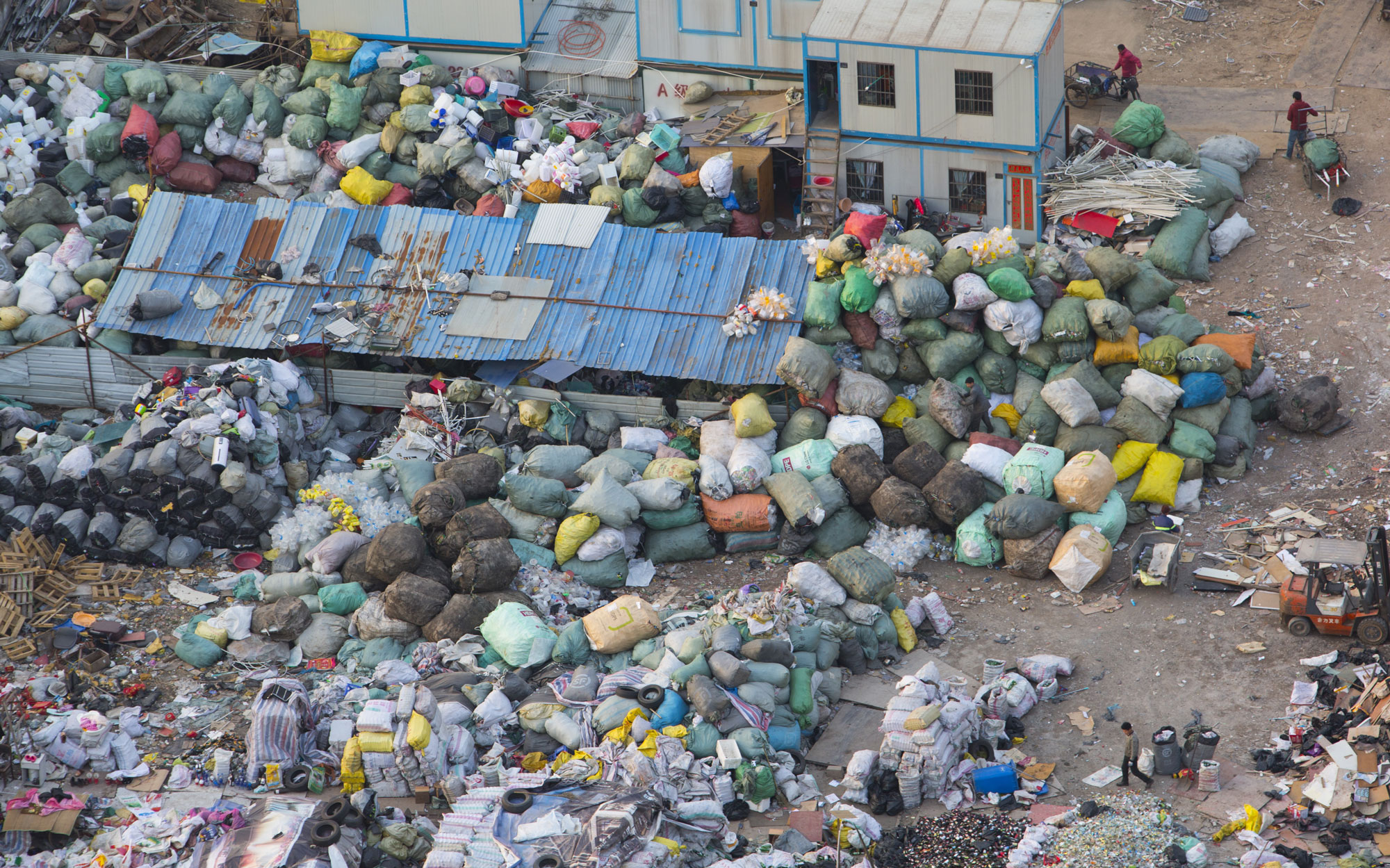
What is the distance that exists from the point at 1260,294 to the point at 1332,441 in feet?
8.70

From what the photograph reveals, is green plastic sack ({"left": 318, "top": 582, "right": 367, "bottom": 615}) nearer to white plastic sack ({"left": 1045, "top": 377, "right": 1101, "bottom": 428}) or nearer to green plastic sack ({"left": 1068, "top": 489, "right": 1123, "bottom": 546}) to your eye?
green plastic sack ({"left": 1068, "top": 489, "right": 1123, "bottom": 546})

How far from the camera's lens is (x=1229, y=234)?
19.5m

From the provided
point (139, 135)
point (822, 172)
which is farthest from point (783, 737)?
point (139, 135)

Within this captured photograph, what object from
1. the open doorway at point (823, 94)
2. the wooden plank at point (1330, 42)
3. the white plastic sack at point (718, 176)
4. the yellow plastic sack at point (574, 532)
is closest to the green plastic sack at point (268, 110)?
the white plastic sack at point (718, 176)

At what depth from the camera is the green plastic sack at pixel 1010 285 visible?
16.8 metres

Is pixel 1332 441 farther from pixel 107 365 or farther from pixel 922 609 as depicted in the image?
pixel 107 365

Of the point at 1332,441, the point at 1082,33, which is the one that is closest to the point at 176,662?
the point at 1332,441

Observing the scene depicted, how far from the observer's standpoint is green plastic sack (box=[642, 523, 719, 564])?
53.0 feet

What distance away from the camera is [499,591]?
15383mm

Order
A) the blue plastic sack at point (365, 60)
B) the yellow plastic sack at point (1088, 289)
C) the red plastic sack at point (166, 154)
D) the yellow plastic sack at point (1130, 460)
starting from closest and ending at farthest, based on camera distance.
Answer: the yellow plastic sack at point (1130, 460), the yellow plastic sack at point (1088, 289), the red plastic sack at point (166, 154), the blue plastic sack at point (365, 60)

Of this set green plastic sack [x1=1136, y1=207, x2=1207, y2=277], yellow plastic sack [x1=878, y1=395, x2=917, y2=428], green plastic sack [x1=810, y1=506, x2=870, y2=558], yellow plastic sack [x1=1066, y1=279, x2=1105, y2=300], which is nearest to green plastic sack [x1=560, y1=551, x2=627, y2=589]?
green plastic sack [x1=810, y1=506, x2=870, y2=558]

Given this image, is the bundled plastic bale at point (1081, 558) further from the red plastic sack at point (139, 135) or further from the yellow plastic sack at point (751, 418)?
the red plastic sack at point (139, 135)

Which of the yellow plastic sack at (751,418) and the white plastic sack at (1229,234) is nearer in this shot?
the yellow plastic sack at (751,418)

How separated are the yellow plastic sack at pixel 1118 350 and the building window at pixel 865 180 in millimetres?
3941
